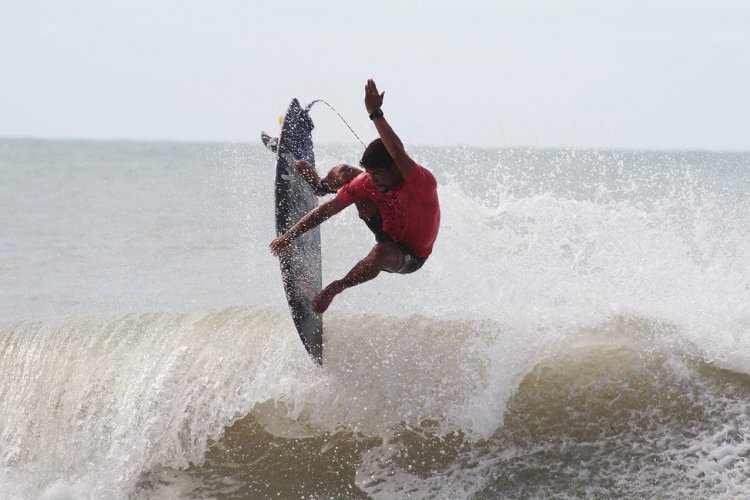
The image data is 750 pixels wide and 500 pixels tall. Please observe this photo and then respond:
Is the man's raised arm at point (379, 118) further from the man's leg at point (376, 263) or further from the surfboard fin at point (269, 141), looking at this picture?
the surfboard fin at point (269, 141)

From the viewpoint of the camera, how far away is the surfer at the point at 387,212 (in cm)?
484

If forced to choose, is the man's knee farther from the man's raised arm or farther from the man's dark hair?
the man's raised arm

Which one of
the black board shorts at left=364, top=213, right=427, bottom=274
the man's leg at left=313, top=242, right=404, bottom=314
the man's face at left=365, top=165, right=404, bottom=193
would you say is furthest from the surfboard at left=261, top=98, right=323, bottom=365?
the man's face at left=365, top=165, right=404, bottom=193

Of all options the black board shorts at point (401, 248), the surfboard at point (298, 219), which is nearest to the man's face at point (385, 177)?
the black board shorts at point (401, 248)

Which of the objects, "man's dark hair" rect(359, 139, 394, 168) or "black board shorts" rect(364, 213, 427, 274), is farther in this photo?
"black board shorts" rect(364, 213, 427, 274)

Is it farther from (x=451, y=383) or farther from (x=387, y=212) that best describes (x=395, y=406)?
(x=387, y=212)

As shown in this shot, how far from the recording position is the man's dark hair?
4805 mm

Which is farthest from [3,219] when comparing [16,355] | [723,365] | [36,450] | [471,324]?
[723,365]

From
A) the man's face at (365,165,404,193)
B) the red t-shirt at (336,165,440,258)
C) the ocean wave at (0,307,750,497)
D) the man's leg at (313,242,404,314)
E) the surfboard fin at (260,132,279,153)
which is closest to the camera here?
the man's face at (365,165,404,193)

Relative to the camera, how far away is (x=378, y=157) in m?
4.80

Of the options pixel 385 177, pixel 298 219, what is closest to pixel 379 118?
pixel 385 177

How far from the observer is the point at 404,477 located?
545 cm

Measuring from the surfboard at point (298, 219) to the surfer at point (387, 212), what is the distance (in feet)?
0.94

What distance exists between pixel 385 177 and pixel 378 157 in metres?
0.13
